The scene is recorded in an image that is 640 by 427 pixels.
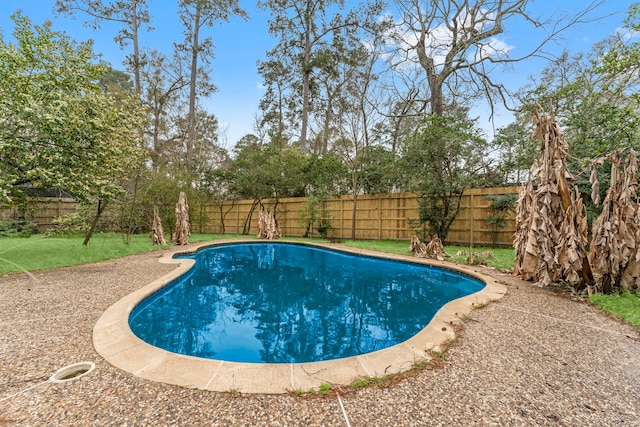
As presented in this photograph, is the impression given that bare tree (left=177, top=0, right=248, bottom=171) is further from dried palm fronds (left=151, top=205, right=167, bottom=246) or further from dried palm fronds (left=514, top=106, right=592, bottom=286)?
dried palm fronds (left=514, top=106, right=592, bottom=286)

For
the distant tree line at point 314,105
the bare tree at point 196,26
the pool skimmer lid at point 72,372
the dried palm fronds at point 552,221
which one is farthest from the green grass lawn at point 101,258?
the bare tree at point 196,26

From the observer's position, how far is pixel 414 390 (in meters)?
1.91

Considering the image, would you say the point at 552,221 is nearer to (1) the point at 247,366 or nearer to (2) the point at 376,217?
(1) the point at 247,366

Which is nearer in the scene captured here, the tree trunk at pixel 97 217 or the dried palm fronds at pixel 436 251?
the dried palm fronds at pixel 436 251

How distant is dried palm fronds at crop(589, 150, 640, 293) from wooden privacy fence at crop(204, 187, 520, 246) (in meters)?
4.99

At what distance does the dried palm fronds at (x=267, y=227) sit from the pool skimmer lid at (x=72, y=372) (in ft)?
34.4

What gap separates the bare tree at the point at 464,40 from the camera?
1052 cm

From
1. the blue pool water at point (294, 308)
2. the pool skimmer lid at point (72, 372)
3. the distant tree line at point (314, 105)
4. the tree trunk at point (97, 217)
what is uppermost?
the distant tree line at point (314, 105)

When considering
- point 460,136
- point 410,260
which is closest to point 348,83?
point 460,136

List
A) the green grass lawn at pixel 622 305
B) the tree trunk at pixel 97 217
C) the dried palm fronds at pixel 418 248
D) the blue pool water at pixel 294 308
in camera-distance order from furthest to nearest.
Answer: the tree trunk at pixel 97 217
the dried palm fronds at pixel 418 248
the green grass lawn at pixel 622 305
the blue pool water at pixel 294 308

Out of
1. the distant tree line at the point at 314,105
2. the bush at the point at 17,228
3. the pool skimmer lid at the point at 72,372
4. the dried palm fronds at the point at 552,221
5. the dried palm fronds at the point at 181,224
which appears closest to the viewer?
the pool skimmer lid at the point at 72,372

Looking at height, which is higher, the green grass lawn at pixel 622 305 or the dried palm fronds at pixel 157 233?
the dried palm fronds at pixel 157 233

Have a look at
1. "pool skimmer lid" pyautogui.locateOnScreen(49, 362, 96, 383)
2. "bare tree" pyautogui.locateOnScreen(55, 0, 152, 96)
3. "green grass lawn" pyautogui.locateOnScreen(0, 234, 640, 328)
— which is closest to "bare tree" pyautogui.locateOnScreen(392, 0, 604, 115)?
"green grass lawn" pyautogui.locateOnScreen(0, 234, 640, 328)

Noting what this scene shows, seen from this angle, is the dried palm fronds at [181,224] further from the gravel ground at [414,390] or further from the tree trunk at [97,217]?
the gravel ground at [414,390]
